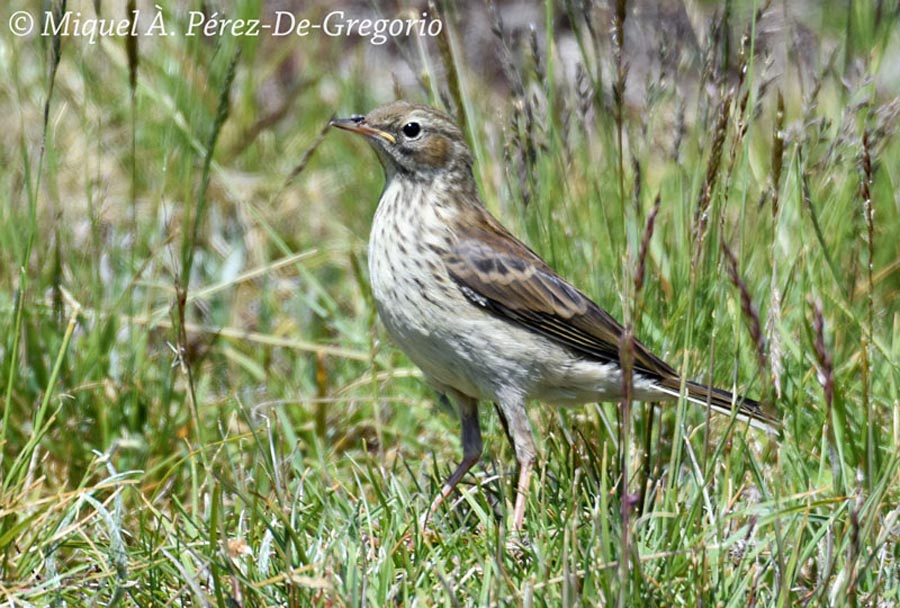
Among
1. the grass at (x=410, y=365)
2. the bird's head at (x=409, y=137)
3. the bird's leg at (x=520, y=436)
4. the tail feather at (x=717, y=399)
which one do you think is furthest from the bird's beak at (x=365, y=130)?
the tail feather at (x=717, y=399)

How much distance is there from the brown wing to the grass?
0.54ft

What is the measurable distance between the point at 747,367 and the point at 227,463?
75.4 inches

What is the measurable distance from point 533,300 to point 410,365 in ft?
4.04

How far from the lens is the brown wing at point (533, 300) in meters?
4.43

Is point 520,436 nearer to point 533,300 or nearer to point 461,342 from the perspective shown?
point 461,342

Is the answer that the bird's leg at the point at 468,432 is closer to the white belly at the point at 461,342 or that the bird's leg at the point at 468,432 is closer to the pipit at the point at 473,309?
the pipit at the point at 473,309

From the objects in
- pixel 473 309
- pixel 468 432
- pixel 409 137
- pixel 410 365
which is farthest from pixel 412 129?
pixel 410 365

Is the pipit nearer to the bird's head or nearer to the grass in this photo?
the bird's head

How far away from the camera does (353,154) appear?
23.5 ft

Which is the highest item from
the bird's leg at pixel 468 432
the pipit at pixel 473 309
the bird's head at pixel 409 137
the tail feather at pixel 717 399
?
the bird's head at pixel 409 137

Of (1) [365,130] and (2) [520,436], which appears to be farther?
(1) [365,130]

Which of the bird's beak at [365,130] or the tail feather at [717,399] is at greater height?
the bird's beak at [365,130]

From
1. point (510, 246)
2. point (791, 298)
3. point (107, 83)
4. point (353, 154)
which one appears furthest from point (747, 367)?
point (107, 83)

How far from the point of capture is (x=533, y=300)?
448 cm
